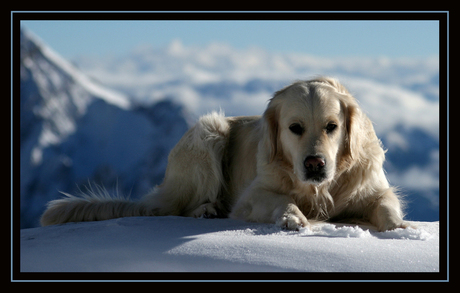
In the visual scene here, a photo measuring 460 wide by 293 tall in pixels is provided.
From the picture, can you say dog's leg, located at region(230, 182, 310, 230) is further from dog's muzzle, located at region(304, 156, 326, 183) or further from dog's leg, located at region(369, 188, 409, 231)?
dog's leg, located at region(369, 188, 409, 231)

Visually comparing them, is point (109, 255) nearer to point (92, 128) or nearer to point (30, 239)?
point (30, 239)

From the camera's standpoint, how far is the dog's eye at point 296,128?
13.4 feet

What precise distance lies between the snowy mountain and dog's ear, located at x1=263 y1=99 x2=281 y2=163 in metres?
78.7

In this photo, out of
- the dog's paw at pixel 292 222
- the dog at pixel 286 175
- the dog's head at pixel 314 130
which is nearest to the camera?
the dog's paw at pixel 292 222

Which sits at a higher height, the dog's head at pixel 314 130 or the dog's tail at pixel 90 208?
the dog's head at pixel 314 130

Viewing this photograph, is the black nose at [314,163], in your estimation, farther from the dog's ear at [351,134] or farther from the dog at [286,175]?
the dog's ear at [351,134]

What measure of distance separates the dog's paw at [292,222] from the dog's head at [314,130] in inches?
12.8

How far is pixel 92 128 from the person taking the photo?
98.9m

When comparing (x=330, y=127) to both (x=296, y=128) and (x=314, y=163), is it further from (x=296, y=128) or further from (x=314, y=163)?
(x=314, y=163)

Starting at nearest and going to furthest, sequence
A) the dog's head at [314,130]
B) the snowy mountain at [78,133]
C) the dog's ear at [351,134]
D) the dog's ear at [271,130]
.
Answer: the dog's head at [314,130], the dog's ear at [351,134], the dog's ear at [271,130], the snowy mountain at [78,133]

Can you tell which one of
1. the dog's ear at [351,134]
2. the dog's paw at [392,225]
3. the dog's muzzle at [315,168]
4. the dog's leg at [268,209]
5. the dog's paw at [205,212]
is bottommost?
the dog's paw at [205,212]

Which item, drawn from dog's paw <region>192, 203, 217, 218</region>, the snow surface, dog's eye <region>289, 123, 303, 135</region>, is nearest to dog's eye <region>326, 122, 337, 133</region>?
dog's eye <region>289, 123, 303, 135</region>

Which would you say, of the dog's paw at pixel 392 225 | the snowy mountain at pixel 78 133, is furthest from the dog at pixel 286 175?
the snowy mountain at pixel 78 133
